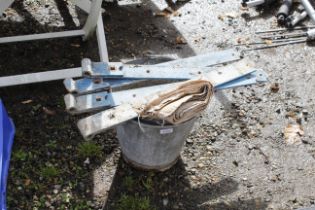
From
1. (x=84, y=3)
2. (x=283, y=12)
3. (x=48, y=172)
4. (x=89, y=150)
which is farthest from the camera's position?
(x=283, y=12)

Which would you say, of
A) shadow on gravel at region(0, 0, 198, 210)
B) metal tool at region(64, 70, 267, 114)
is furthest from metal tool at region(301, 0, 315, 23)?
metal tool at region(64, 70, 267, 114)

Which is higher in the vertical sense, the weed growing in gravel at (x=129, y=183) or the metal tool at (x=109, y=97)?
the metal tool at (x=109, y=97)

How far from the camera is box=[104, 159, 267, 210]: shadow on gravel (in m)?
3.19

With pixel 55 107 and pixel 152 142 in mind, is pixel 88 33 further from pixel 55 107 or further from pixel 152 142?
pixel 152 142

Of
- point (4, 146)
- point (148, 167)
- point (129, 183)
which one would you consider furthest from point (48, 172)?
point (148, 167)

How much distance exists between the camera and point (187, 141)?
360cm

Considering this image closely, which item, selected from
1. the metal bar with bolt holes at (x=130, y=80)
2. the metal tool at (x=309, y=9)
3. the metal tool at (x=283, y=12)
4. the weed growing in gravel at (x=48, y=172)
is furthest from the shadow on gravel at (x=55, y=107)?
the metal tool at (x=309, y=9)

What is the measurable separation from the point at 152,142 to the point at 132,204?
487mm

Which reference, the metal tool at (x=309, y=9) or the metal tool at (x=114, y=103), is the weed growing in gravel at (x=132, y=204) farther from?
the metal tool at (x=309, y=9)

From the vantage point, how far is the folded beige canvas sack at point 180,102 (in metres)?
2.63

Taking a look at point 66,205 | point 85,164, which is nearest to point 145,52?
point 85,164

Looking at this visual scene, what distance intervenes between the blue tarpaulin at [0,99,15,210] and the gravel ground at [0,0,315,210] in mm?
172

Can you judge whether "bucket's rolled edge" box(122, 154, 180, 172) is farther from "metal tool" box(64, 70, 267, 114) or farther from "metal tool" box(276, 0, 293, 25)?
"metal tool" box(276, 0, 293, 25)

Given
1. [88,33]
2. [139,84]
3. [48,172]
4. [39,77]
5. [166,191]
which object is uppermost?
[139,84]
